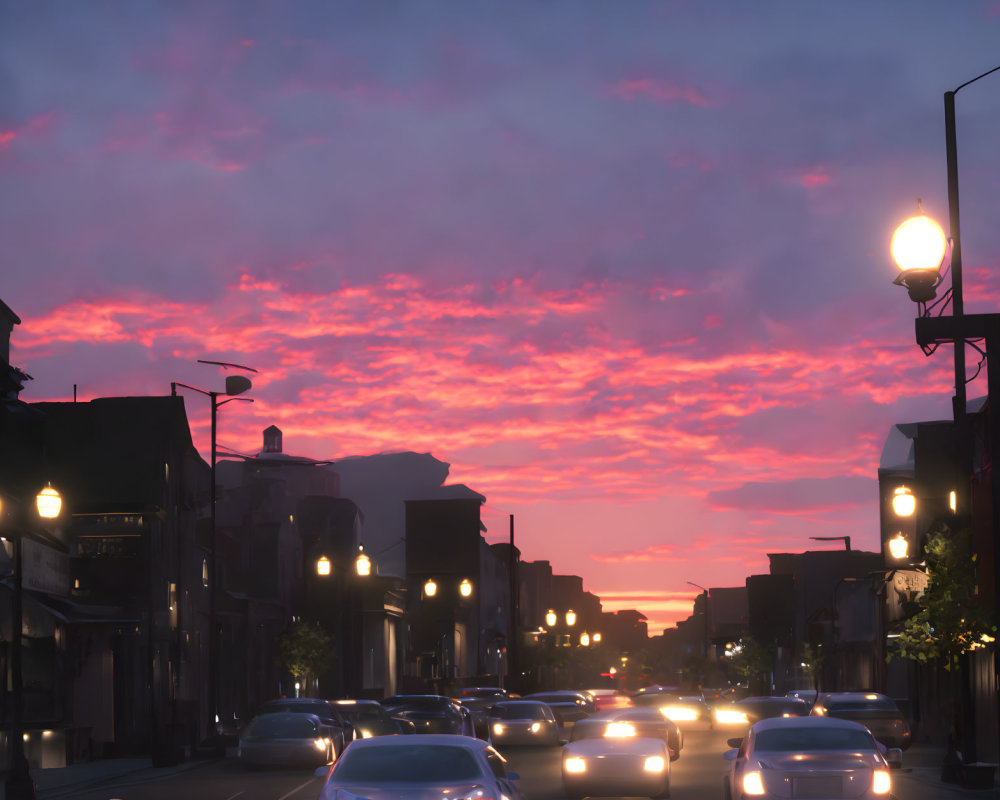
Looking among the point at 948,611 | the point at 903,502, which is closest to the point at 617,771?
the point at 948,611

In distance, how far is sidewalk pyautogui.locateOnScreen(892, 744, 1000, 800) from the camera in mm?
25406

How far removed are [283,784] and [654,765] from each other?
812 cm

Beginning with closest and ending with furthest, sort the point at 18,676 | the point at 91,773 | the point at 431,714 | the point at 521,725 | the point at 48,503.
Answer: the point at 18,676
the point at 48,503
the point at 91,773
the point at 431,714
the point at 521,725

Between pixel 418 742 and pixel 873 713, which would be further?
pixel 873 713

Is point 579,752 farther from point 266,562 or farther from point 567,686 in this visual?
point 567,686

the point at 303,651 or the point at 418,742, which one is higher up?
the point at 418,742

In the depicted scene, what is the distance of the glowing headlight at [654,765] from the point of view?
80.2 feet

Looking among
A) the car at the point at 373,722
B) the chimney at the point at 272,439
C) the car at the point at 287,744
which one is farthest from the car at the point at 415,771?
the chimney at the point at 272,439

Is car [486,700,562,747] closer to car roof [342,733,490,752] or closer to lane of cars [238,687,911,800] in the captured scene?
lane of cars [238,687,911,800]

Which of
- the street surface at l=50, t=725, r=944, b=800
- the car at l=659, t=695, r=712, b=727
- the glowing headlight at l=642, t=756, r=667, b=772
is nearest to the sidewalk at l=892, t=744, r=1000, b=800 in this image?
the street surface at l=50, t=725, r=944, b=800

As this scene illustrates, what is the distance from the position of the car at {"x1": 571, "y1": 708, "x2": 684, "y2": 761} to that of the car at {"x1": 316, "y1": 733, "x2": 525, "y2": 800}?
11.8 meters

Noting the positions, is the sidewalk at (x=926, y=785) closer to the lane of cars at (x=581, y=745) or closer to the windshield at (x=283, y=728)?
the lane of cars at (x=581, y=745)

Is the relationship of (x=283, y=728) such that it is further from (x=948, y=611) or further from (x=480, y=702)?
(x=480, y=702)

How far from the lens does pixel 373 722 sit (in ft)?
119
